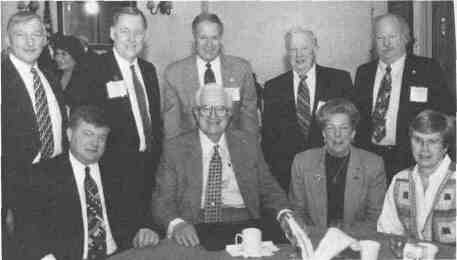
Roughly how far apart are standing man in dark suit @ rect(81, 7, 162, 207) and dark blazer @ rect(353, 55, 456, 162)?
3.88 feet

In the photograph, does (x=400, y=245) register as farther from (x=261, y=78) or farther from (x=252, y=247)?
(x=261, y=78)

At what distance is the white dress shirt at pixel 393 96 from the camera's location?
3.29 metres

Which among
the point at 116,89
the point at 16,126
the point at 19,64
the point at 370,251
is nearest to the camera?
the point at 370,251

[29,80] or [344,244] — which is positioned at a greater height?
[29,80]

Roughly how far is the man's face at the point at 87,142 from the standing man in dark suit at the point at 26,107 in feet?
0.79

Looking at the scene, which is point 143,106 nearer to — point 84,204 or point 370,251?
point 84,204

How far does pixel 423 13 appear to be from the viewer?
4.85 metres

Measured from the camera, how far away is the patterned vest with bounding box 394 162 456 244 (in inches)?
93.6

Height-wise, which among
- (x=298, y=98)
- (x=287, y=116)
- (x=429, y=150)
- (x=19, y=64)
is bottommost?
(x=429, y=150)

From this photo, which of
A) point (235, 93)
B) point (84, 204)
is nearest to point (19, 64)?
point (84, 204)

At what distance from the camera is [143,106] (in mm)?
3277

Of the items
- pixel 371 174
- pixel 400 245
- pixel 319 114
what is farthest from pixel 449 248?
pixel 319 114

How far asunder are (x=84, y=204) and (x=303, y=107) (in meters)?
1.44

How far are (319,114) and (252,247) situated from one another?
110 cm
